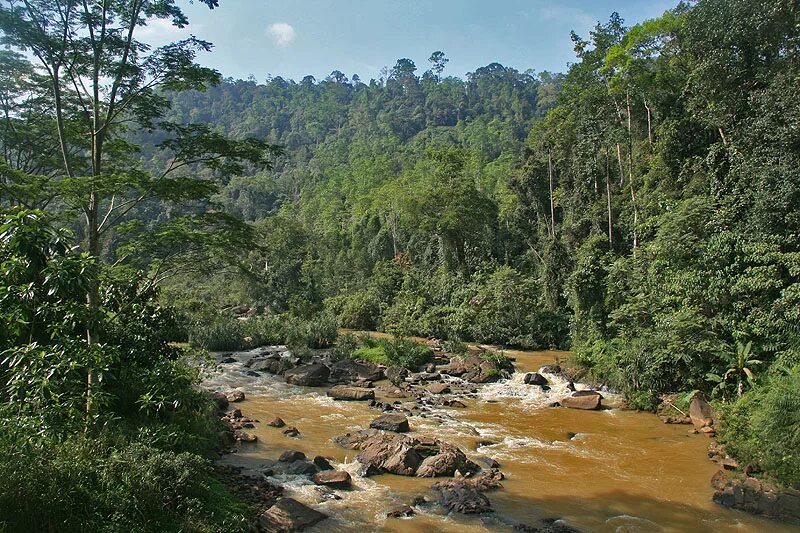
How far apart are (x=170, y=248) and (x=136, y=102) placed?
2.95m

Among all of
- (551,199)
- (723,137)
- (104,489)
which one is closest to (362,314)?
(551,199)

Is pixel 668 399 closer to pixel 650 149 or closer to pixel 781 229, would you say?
pixel 781 229

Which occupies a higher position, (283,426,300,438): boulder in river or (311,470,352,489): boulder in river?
(311,470,352,489): boulder in river

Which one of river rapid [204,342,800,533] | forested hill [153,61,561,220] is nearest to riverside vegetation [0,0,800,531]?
river rapid [204,342,800,533]

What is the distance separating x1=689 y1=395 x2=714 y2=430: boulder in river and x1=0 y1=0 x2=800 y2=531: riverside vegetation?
0.62 meters

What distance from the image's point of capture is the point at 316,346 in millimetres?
27906

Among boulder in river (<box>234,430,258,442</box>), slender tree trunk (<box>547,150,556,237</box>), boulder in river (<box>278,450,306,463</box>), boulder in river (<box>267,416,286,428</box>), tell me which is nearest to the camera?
boulder in river (<box>278,450,306,463</box>)

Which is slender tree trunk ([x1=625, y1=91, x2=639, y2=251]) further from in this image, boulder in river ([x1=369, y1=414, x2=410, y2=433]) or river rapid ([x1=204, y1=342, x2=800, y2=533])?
boulder in river ([x1=369, y1=414, x2=410, y2=433])

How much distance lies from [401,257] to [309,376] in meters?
23.7

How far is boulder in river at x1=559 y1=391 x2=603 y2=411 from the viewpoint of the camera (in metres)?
15.7

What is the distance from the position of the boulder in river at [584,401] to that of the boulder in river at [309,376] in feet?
28.6

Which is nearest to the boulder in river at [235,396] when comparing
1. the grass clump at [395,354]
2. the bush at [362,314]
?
the grass clump at [395,354]

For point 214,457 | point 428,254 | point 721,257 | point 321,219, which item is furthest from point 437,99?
point 214,457

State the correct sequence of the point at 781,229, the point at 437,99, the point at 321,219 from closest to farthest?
the point at 781,229, the point at 321,219, the point at 437,99
